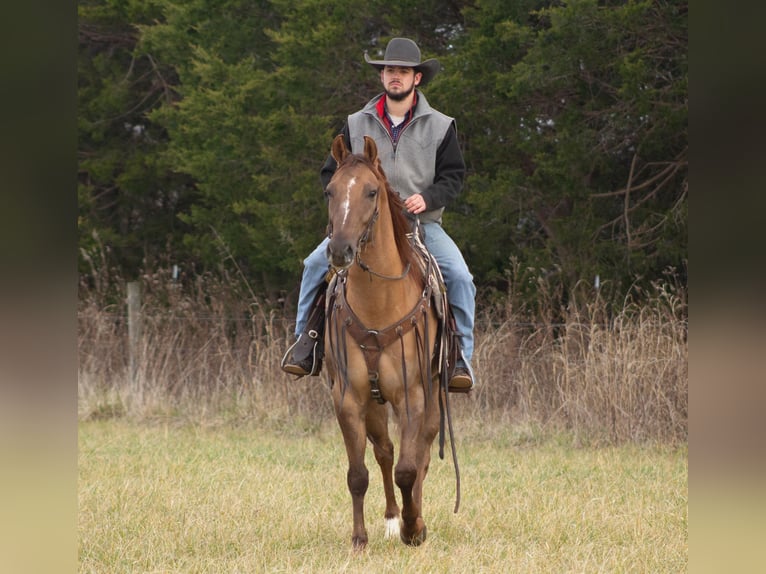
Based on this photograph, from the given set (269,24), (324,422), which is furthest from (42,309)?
(269,24)

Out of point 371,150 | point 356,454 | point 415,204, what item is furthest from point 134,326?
point 371,150

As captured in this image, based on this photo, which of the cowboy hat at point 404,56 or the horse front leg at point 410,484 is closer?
the horse front leg at point 410,484

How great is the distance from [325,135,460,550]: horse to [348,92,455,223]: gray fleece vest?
0.50 metres

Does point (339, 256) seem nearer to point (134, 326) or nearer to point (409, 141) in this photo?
point (409, 141)

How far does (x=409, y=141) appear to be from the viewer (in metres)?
6.34

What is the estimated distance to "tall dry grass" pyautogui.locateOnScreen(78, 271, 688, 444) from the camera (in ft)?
35.7

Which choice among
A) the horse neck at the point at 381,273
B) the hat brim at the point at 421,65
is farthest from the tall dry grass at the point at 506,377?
the horse neck at the point at 381,273

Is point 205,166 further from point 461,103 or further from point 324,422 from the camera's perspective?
point 324,422

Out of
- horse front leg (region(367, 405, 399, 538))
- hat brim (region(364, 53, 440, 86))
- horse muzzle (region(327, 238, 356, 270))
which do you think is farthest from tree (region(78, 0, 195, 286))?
horse muzzle (region(327, 238, 356, 270))

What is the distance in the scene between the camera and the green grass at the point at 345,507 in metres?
5.84

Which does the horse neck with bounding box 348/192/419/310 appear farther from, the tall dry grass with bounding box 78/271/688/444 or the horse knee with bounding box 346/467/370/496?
the tall dry grass with bounding box 78/271/688/444

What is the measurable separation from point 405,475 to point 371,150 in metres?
1.83

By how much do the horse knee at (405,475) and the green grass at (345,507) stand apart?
1.38ft

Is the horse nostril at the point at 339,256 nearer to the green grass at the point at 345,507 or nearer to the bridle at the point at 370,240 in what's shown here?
the bridle at the point at 370,240
